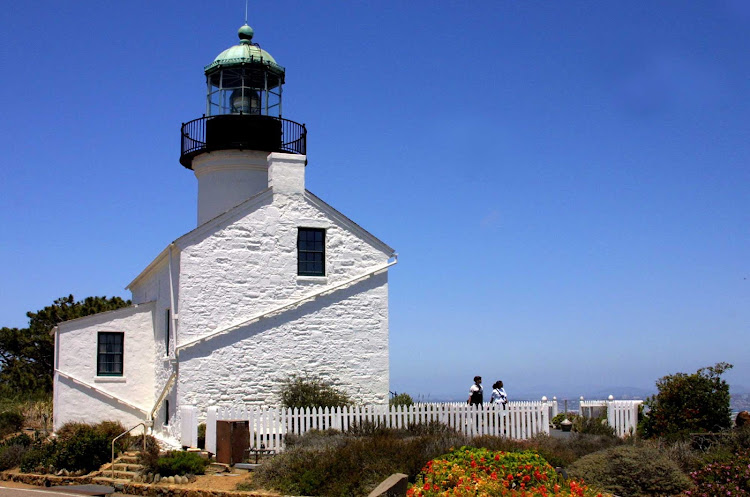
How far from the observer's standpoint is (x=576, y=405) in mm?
27891

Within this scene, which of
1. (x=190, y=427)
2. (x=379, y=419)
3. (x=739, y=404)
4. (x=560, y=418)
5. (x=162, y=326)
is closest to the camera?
(x=190, y=427)

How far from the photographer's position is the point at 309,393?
20.0m

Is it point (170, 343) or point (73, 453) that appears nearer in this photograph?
point (73, 453)

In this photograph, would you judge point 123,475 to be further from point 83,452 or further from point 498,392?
point 498,392

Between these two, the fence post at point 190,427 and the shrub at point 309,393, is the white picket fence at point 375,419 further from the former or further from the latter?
the shrub at point 309,393

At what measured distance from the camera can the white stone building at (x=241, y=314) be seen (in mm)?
19953

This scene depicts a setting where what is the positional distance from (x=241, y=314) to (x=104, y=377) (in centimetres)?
496

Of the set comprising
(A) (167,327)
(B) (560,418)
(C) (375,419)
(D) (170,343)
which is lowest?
(B) (560,418)

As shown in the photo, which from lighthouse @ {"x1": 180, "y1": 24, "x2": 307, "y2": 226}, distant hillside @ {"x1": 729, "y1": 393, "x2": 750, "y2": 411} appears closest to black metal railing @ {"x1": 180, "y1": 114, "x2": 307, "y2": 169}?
lighthouse @ {"x1": 180, "y1": 24, "x2": 307, "y2": 226}

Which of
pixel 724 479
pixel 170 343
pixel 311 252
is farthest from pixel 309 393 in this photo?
pixel 724 479

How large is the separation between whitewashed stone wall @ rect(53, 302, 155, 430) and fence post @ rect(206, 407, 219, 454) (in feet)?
18.9

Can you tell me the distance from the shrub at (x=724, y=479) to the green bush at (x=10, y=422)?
19.9m

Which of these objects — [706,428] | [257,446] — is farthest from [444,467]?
[706,428]

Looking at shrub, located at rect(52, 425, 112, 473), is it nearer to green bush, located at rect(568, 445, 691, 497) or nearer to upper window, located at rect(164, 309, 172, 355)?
upper window, located at rect(164, 309, 172, 355)
